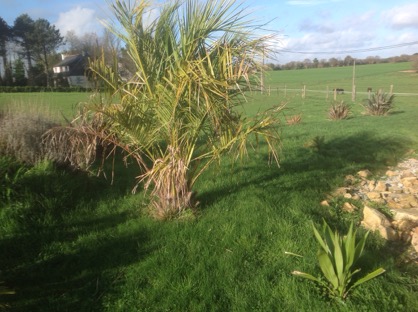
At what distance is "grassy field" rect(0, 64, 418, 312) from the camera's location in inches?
130

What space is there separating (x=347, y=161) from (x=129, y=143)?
224 inches

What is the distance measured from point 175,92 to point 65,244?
2.16 meters

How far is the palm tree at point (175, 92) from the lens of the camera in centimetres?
433

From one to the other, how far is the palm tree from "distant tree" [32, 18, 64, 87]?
44932 mm

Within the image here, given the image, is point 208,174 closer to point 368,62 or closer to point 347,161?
point 347,161

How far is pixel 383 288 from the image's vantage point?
3.36 metres

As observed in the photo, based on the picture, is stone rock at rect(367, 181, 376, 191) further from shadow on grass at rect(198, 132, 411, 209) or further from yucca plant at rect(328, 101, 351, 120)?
yucca plant at rect(328, 101, 351, 120)

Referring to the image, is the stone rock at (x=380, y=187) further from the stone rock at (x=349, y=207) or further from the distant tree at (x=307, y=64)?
the distant tree at (x=307, y=64)

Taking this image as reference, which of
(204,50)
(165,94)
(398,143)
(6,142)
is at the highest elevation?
(204,50)

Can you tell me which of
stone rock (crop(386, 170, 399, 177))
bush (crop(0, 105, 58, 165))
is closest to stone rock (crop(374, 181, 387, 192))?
stone rock (crop(386, 170, 399, 177))

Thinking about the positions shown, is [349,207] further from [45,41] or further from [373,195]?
[45,41]

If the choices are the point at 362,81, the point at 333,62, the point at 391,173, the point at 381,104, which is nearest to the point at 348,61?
the point at 333,62

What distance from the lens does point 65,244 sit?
4340mm

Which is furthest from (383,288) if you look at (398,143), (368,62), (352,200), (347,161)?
(368,62)
